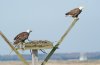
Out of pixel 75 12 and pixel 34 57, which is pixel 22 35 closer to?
pixel 34 57

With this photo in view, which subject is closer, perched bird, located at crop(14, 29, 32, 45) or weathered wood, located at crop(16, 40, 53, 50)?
weathered wood, located at crop(16, 40, 53, 50)

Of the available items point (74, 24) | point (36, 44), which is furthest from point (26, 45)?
point (74, 24)

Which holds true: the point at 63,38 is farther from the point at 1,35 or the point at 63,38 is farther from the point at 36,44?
the point at 1,35

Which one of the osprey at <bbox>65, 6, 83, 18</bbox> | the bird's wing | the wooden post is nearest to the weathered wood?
the wooden post

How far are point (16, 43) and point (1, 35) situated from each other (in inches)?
29.5

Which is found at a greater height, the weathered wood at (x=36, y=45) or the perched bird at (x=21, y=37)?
the perched bird at (x=21, y=37)

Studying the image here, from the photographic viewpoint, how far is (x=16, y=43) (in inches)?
662

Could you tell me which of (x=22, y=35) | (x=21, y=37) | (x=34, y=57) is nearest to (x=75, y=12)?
(x=22, y=35)

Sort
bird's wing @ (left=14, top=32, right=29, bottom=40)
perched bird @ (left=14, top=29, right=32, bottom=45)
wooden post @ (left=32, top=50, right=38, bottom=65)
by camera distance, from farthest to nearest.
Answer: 1. bird's wing @ (left=14, top=32, right=29, bottom=40)
2. perched bird @ (left=14, top=29, right=32, bottom=45)
3. wooden post @ (left=32, top=50, right=38, bottom=65)

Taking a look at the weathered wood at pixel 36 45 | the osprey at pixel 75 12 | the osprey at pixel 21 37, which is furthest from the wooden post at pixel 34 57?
the osprey at pixel 75 12

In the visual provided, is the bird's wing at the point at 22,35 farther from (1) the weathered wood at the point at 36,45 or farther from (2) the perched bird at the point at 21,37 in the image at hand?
(1) the weathered wood at the point at 36,45

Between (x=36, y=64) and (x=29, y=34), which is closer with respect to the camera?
(x=36, y=64)


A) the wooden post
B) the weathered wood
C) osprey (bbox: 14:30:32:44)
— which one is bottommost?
the wooden post

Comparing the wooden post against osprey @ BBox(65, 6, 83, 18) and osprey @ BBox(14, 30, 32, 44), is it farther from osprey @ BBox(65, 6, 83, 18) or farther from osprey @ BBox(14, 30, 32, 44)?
osprey @ BBox(65, 6, 83, 18)
